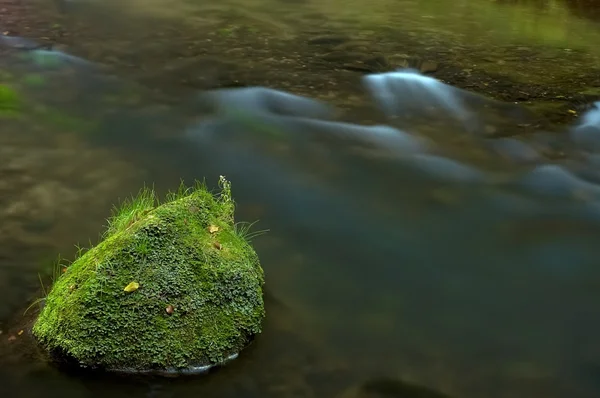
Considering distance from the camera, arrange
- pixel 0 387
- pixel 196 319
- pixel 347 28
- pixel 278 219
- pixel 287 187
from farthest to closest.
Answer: pixel 347 28, pixel 287 187, pixel 278 219, pixel 196 319, pixel 0 387

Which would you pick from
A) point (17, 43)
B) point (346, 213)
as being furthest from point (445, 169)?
point (17, 43)

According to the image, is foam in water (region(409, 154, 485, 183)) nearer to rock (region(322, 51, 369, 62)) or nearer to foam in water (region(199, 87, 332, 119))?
foam in water (region(199, 87, 332, 119))

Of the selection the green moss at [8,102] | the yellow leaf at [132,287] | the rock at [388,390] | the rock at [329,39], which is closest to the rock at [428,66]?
the rock at [329,39]

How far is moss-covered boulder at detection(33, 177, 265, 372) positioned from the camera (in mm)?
3383

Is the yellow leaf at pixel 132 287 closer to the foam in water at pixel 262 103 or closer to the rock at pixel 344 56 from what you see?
the foam in water at pixel 262 103

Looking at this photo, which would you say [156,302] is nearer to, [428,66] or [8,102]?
[8,102]

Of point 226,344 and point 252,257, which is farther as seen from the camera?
point 252,257

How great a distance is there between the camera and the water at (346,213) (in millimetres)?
3678

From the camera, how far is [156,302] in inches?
138

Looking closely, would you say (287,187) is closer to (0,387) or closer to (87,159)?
(87,159)

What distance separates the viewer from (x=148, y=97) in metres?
8.15

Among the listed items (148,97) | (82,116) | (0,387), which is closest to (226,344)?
(0,387)

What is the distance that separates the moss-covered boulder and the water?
0.14 metres

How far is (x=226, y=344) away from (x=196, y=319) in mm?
245
